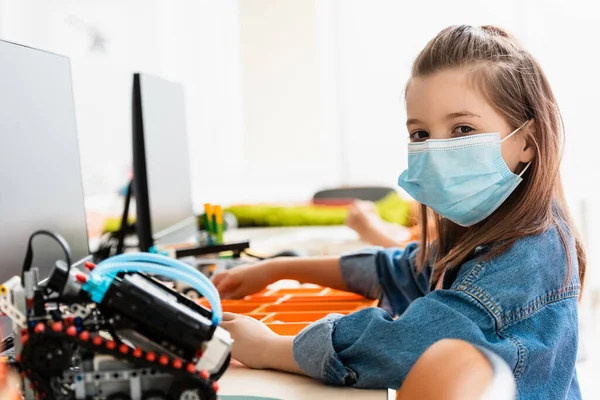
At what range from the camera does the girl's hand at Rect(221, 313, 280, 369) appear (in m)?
0.86

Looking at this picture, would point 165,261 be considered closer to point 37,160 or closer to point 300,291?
point 37,160

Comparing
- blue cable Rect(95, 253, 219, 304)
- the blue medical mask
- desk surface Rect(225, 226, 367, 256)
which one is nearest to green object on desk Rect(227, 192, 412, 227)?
desk surface Rect(225, 226, 367, 256)

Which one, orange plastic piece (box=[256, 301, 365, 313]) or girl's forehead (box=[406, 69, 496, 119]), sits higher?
girl's forehead (box=[406, 69, 496, 119])

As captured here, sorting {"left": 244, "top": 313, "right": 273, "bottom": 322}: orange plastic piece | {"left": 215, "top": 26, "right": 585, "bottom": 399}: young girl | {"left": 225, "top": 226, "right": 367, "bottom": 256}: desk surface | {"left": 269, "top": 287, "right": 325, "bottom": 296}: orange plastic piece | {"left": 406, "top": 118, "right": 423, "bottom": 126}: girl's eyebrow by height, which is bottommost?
{"left": 225, "top": 226, "right": 367, "bottom": 256}: desk surface

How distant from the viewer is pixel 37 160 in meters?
0.98

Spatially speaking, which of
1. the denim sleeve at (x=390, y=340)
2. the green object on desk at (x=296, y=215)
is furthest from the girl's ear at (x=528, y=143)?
the green object on desk at (x=296, y=215)

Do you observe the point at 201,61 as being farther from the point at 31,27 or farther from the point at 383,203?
the point at 383,203

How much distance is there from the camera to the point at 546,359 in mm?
815

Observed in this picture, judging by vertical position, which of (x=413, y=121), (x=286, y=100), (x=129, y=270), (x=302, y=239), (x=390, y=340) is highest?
(x=286, y=100)

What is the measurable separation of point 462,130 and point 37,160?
0.57 m

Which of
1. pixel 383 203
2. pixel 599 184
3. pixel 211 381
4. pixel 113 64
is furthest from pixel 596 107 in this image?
pixel 211 381

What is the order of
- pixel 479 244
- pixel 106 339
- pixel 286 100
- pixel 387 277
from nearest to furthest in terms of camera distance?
pixel 106 339, pixel 479 244, pixel 387 277, pixel 286 100

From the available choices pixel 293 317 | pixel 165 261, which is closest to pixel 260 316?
pixel 293 317

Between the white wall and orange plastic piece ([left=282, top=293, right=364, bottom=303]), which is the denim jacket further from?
the white wall
